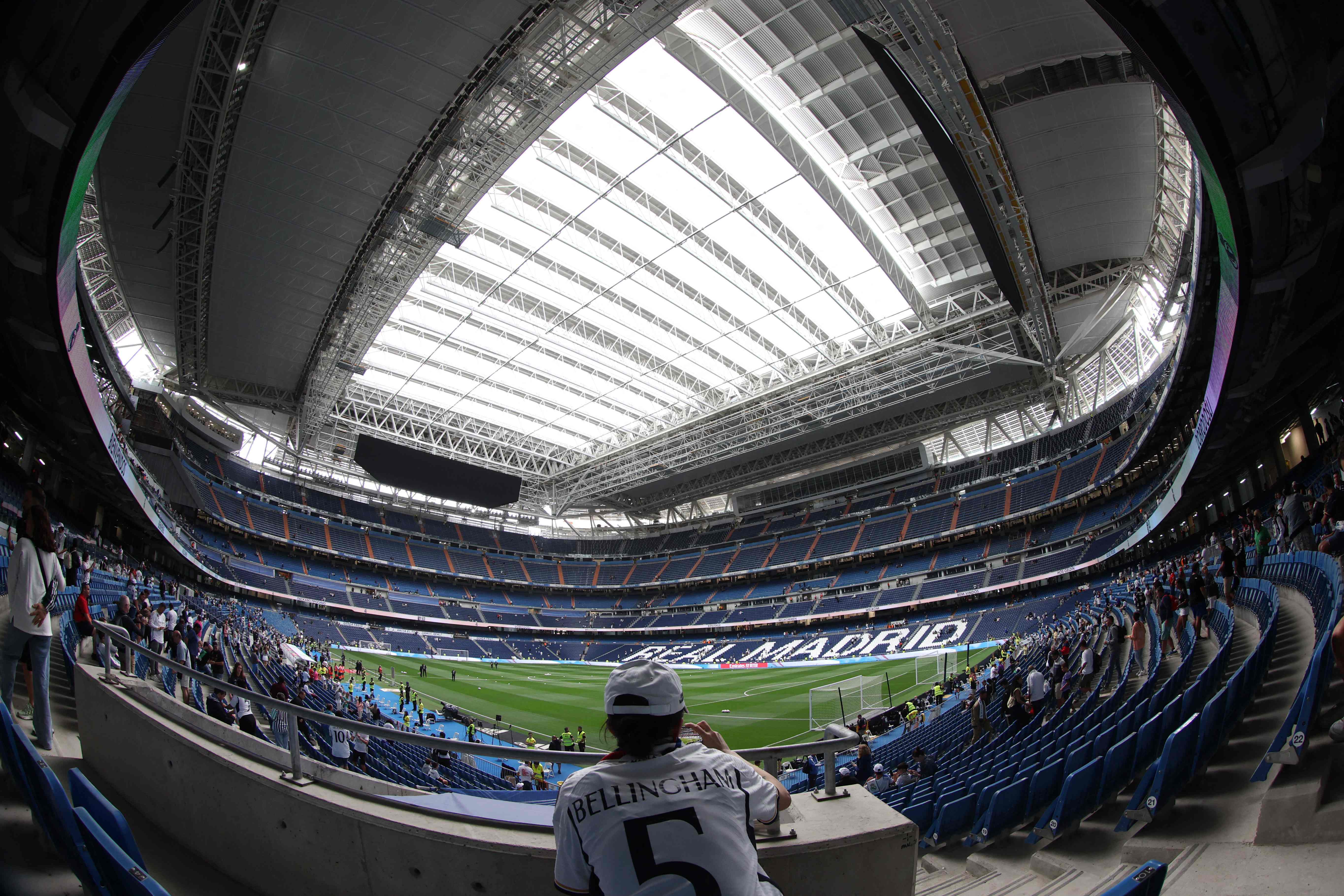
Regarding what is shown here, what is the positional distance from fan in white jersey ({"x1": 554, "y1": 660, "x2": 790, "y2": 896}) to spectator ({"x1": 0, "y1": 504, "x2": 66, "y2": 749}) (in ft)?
13.4

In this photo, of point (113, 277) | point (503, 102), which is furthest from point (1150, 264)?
point (113, 277)

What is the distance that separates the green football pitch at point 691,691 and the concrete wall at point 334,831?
15813 mm

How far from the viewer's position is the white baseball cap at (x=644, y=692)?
1.96 m

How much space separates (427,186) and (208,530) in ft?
116

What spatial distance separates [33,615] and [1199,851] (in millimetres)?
6920

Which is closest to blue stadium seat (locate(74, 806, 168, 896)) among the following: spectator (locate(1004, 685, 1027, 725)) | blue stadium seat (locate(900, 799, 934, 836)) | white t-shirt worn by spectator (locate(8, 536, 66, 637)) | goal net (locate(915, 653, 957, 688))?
white t-shirt worn by spectator (locate(8, 536, 66, 637))

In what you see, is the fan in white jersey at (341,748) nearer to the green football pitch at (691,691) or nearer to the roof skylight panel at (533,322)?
the green football pitch at (691,691)

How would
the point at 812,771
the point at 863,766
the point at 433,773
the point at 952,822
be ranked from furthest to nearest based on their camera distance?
the point at 433,773, the point at 863,766, the point at 812,771, the point at 952,822

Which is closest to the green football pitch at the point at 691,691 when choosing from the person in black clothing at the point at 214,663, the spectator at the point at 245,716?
the person in black clothing at the point at 214,663

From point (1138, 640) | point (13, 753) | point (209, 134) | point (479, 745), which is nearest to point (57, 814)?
point (13, 753)

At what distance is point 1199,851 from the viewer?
11.2 ft

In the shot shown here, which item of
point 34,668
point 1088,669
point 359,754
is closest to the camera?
point 34,668

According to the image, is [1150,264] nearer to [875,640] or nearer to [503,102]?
[875,640]

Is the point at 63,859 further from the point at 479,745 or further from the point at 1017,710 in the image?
the point at 1017,710
